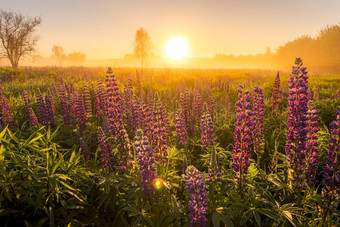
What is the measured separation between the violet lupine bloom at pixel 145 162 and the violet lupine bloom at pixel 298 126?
205 cm

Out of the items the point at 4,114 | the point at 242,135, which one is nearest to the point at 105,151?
the point at 242,135

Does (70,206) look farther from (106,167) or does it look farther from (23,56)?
(23,56)

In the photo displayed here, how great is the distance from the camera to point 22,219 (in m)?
2.59

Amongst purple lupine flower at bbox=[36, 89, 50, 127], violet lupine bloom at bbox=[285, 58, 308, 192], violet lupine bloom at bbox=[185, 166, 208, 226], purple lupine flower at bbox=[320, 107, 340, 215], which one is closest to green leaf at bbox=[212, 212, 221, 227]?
violet lupine bloom at bbox=[185, 166, 208, 226]

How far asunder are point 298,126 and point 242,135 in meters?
0.79

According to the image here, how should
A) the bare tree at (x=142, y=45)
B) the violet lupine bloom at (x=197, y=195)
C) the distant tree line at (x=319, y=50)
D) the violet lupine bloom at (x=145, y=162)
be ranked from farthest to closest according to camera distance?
1. the bare tree at (x=142, y=45)
2. the distant tree line at (x=319, y=50)
3. the violet lupine bloom at (x=145, y=162)
4. the violet lupine bloom at (x=197, y=195)

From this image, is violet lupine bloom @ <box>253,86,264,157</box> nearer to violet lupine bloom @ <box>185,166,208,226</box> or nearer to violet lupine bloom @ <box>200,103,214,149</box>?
violet lupine bloom @ <box>200,103,214,149</box>

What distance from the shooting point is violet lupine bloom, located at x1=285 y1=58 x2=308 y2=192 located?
2762 millimetres

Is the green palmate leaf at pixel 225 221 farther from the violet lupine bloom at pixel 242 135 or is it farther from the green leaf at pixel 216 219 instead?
the violet lupine bloom at pixel 242 135

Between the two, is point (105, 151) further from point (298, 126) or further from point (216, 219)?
point (298, 126)

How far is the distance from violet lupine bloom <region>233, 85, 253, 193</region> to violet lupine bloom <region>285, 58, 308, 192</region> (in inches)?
25.0

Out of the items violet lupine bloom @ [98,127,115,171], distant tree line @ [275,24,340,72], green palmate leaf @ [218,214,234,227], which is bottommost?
green palmate leaf @ [218,214,234,227]

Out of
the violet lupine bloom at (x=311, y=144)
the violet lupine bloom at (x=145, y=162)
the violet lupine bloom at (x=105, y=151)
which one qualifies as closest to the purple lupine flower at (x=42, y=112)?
the violet lupine bloom at (x=105, y=151)

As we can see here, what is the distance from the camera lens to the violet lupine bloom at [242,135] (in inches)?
108
